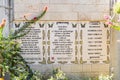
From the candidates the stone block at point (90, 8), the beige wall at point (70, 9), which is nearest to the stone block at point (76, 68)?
the beige wall at point (70, 9)

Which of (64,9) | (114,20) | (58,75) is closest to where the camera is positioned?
→ (58,75)

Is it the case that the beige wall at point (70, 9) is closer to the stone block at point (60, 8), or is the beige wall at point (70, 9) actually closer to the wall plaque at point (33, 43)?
the stone block at point (60, 8)

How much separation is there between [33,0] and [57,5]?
54 centimetres

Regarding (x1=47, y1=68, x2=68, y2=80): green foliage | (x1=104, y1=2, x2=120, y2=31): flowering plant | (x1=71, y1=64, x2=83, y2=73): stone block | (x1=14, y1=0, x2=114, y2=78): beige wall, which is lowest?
(x1=47, y1=68, x2=68, y2=80): green foliage

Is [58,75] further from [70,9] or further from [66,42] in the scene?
[70,9]

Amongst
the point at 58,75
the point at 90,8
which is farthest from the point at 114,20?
the point at 58,75

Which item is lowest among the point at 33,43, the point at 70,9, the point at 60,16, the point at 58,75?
the point at 58,75

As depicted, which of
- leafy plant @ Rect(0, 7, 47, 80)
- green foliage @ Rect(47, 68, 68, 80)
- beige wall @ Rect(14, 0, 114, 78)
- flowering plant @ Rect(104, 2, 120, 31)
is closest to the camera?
flowering plant @ Rect(104, 2, 120, 31)

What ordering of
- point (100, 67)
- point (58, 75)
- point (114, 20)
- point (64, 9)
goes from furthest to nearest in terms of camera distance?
1. point (100, 67)
2. point (64, 9)
3. point (114, 20)
4. point (58, 75)

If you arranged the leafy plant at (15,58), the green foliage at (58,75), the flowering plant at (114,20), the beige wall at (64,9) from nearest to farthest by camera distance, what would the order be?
the flowering plant at (114,20) < the leafy plant at (15,58) < the green foliage at (58,75) < the beige wall at (64,9)

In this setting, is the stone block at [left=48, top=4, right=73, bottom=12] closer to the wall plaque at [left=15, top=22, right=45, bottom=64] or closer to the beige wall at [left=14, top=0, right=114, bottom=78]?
the beige wall at [left=14, top=0, right=114, bottom=78]

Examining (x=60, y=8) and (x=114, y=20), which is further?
(x=60, y=8)

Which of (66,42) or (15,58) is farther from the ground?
(66,42)

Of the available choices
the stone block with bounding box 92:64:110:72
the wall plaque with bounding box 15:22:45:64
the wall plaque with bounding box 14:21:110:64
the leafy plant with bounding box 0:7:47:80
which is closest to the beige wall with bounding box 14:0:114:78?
the wall plaque with bounding box 14:21:110:64
